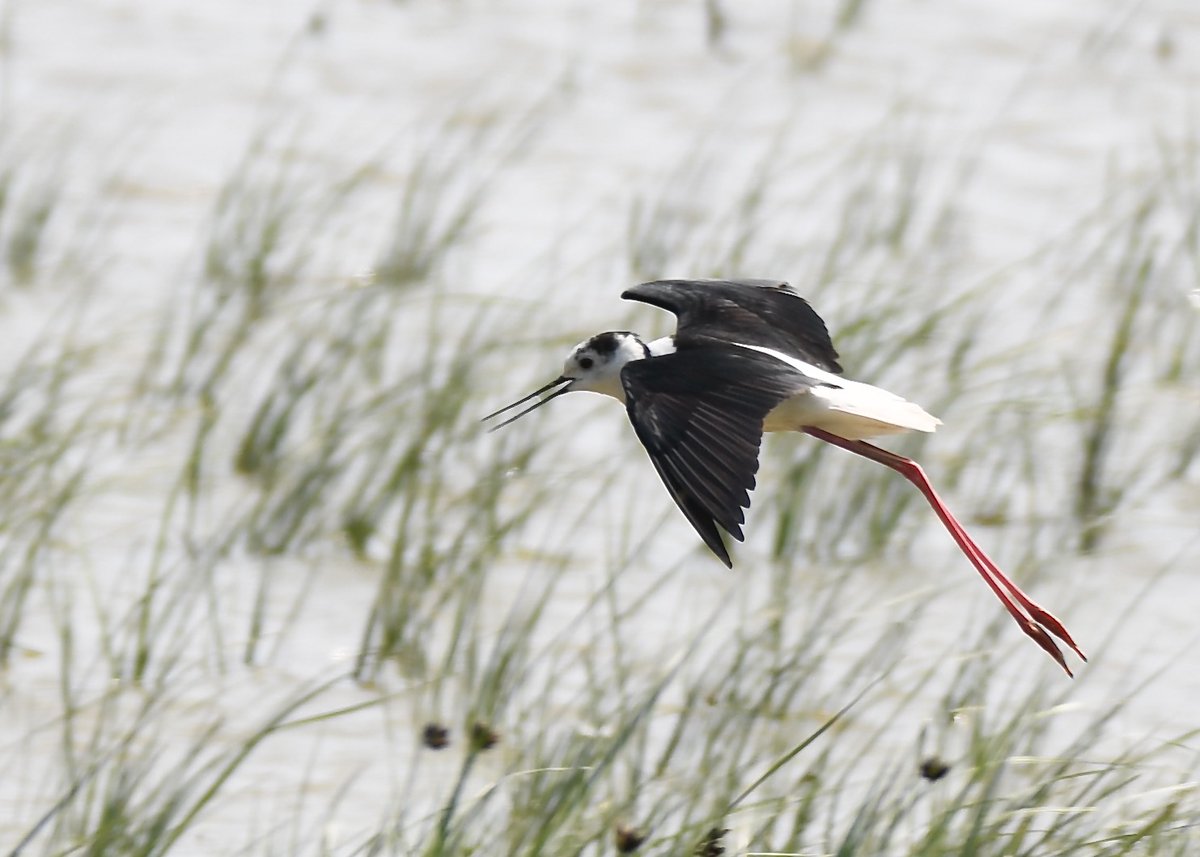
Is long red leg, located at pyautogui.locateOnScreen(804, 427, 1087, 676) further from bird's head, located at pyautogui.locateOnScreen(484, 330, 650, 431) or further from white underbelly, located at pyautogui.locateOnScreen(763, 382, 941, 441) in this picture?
bird's head, located at pyautogui.locateOnScreen(484, 330, 650, 431)

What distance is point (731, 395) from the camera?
2994 millimetres

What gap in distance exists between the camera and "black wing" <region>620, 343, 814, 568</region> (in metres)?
2.76

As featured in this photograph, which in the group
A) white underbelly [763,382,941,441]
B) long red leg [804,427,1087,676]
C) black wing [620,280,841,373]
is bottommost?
long red leg [804,427,1087,676]

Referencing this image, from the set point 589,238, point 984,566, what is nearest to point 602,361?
point 984,566

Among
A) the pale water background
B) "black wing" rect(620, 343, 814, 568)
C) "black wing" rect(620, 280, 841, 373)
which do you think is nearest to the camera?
"black wing" rect(620, 343, 814, 568)

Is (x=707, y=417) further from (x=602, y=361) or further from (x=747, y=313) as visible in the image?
(x=747, y=313)

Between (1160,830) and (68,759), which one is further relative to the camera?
(68,759)

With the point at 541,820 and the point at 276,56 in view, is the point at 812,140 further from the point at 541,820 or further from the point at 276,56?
the point at 541,820

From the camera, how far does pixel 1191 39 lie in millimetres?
9273

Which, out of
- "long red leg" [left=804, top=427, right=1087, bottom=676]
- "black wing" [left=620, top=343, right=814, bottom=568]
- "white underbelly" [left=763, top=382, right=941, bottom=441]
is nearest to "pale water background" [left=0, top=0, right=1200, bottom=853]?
"long red leg" [left=804, top=427, right=1087, bottom=676]

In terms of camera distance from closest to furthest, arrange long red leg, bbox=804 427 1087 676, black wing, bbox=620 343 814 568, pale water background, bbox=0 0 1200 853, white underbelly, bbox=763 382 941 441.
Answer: black wing, bbox=620 343 814 568, white underbelly, bbox=763 382 941 441, long red leg, bbox=804 427 1087 676, pale water background, bbox=0 0 1200 853

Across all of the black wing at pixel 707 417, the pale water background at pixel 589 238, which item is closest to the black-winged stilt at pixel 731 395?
the black wing at pixel 707 417

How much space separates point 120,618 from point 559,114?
13.0 feet

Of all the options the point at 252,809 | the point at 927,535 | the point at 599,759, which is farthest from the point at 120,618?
the point at 927,535
